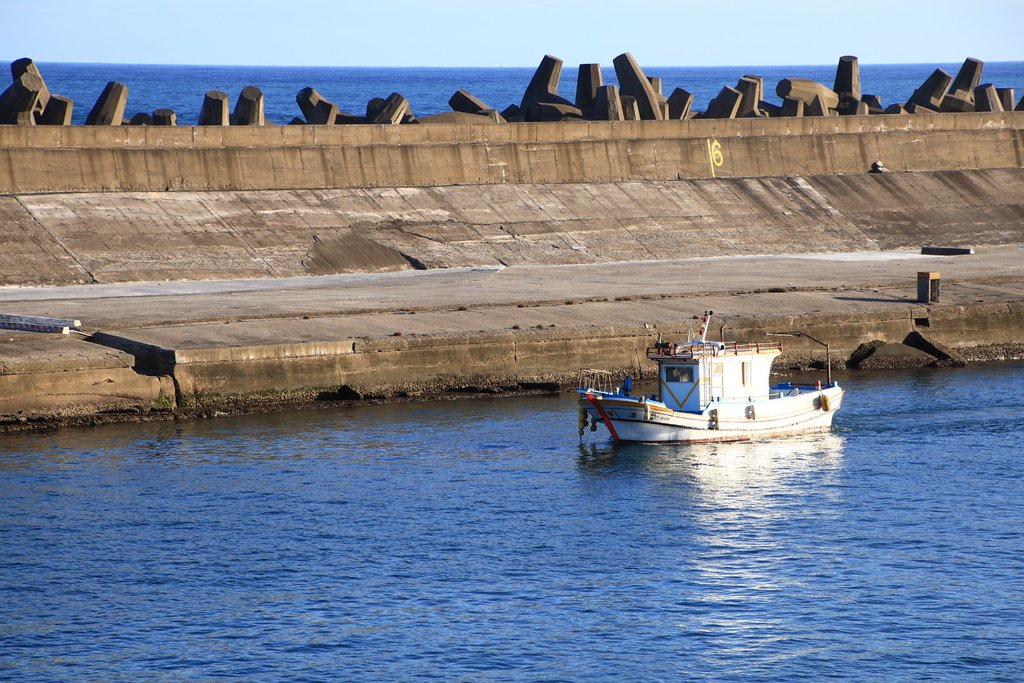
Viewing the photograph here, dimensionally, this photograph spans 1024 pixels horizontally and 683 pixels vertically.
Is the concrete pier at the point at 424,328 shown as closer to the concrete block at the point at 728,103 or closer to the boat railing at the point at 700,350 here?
the boat railing at the point at 700,350

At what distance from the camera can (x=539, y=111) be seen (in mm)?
59188

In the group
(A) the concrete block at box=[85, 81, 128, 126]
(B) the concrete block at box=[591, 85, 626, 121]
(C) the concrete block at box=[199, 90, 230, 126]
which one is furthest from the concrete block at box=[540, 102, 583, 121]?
(A) the concrete block at box=[85, 81, 128, 126]

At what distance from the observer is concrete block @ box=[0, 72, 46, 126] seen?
4931 centimetres

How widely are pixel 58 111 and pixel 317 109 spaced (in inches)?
389

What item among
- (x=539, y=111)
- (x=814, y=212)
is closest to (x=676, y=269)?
(x=814, y=212)

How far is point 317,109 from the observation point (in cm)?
5622

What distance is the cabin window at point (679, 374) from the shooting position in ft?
102

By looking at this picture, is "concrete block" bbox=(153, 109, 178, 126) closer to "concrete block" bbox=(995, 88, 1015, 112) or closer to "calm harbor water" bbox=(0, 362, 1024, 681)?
"calm harbor water" bbox=(0, 362, 1024, 681)

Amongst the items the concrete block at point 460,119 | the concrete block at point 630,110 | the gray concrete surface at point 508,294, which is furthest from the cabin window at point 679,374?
the concrete block at point 630,110

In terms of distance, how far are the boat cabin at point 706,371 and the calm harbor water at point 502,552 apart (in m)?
1.14

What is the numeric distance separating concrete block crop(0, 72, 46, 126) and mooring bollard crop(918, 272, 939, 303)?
91.4 ft

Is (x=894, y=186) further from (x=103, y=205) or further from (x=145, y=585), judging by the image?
(x=145, y=585)

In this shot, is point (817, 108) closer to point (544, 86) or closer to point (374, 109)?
point (544, 86)

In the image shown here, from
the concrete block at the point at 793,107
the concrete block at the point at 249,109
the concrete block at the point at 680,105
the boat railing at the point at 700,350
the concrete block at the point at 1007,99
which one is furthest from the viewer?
the concrete block at the point at 1007,99
